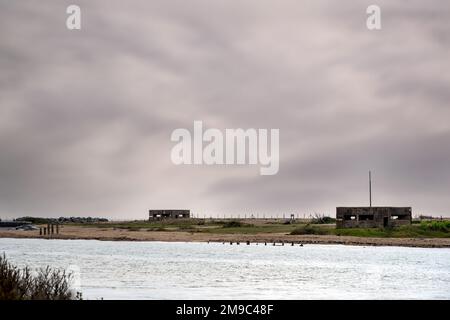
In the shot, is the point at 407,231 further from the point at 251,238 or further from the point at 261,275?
the point at 261,275

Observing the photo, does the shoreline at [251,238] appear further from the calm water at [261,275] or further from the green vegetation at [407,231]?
the calm water at [261,275]

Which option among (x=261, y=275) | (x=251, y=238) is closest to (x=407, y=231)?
(x=251, y=238)

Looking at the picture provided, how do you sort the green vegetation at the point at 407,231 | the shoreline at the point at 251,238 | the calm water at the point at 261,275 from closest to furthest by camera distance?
the calm water at the point at 261,275 < the shoreline at the point at 251,238 < the green vegetation at the point at 407,231

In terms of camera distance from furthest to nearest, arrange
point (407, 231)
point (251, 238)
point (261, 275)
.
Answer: point (251, 238)
point (407, 231)
point (261, 275)

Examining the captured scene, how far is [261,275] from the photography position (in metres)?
60.8

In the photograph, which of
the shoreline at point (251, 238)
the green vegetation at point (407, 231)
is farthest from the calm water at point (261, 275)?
the green vegetation at point (407, 231)

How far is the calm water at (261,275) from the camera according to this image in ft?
152

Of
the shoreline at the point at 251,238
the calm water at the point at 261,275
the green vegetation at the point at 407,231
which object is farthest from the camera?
the green vegetation at the point at 407,231

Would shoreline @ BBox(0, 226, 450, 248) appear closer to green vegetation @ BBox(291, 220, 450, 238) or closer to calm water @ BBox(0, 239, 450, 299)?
green vegetation @ BBox(291, 220, 450, 238)

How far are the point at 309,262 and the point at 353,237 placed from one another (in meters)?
46.2

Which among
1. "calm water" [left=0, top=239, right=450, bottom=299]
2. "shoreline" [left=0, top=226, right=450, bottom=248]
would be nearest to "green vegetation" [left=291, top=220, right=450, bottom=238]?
"shoreline" [left=0, top=226, right=450, bottom=248]

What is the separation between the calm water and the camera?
4644 cm
